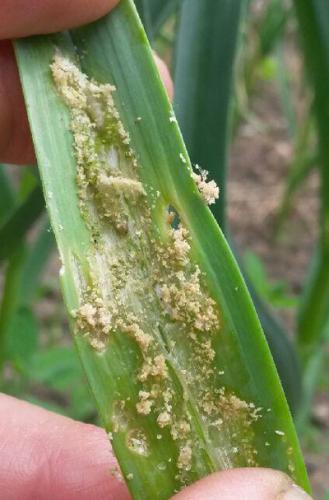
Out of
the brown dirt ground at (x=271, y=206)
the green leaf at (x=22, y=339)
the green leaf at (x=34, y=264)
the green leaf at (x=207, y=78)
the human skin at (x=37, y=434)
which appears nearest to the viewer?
the human skin at (x=37, y=434)

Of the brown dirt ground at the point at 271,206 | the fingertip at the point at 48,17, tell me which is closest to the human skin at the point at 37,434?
the fingertip at the point at 48,17

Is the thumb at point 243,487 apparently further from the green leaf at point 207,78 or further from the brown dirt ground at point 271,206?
the brown dirt ground at point 271,206

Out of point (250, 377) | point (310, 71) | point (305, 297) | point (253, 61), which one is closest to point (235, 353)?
point (250, 377)

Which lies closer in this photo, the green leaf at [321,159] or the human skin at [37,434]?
the human skin at [37,434]

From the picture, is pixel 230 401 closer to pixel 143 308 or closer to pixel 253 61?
pixel 143 308

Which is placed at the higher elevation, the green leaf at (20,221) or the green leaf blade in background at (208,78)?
the green leaf blade in background at (208,78)

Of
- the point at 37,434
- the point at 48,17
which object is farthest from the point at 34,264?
the point at 48,17

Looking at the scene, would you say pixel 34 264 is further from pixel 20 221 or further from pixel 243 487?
pixel 243 487
